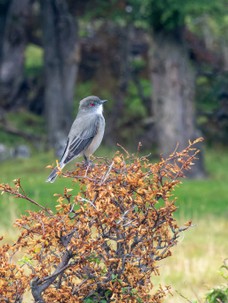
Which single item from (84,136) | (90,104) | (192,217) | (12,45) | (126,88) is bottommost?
(192,217)

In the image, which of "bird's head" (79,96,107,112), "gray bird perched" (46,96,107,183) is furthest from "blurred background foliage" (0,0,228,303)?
"gray bird perched" (46,96,107,183)

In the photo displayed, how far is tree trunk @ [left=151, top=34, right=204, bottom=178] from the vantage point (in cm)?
2478

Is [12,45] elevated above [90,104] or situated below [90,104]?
above

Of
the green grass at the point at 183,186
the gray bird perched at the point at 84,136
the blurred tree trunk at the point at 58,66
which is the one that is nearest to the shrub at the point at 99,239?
the gray bird perched at the point at 84,136

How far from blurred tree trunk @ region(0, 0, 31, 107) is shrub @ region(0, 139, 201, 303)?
1079 inches

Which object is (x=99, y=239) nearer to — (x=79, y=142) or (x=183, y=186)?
(x=79, y=142)

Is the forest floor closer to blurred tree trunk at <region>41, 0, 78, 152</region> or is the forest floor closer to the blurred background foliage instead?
the blurred background foliage

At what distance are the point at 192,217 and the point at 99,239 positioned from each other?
12.4 meters

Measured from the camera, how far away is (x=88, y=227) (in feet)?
17.3

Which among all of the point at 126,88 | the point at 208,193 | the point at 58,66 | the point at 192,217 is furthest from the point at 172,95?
the point at 126,88

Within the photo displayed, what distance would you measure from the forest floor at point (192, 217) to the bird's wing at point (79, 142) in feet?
4.17

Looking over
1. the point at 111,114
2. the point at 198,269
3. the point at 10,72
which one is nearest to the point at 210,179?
the point at 111,114

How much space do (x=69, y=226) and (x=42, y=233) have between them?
14 centimetres

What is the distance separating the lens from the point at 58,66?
31156mm
